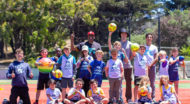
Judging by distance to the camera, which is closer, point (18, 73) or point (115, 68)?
point (18, 73)

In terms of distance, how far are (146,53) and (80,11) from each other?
66.7ft

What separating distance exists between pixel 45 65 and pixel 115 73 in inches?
80.7

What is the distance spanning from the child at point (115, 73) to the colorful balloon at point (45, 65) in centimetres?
170

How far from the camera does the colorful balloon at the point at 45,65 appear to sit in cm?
856

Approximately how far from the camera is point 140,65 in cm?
851

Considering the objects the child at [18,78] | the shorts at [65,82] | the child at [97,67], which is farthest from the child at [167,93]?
the child at [18,78]

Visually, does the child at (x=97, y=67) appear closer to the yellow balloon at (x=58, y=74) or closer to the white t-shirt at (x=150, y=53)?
the yellow balloon at (x=58, y=74)

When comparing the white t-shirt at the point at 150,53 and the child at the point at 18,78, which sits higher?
the white t-shirt at the point at 150,53

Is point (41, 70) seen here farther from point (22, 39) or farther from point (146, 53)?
point (22, 39)

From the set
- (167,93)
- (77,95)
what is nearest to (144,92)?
(167,93)

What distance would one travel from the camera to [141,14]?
34406mm

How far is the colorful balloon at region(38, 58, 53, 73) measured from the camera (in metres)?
8.56

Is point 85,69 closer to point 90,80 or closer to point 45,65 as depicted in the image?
point 90,80

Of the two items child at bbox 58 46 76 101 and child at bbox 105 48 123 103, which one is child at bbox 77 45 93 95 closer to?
child at bbox 58 46 76 101
